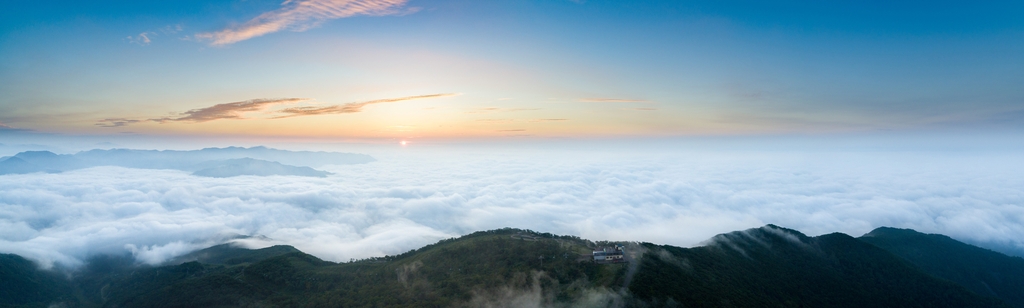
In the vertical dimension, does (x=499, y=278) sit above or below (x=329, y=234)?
above

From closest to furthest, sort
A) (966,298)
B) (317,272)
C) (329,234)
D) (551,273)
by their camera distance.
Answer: (551,273) < (317,272) < (966,298) < (329,234)

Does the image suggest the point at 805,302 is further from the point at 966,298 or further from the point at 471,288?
the point at 471,288

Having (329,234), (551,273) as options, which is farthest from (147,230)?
(551,273)

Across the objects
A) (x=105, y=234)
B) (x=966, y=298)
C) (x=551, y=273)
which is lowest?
(x=966, y=298)

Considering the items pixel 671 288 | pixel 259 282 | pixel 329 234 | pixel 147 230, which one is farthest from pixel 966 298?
pixel 147 230

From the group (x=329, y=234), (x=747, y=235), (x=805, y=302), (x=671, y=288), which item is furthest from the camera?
(x=329, y=234)

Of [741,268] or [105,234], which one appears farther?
[105,234]

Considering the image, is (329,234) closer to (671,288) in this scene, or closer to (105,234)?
(105,234)
